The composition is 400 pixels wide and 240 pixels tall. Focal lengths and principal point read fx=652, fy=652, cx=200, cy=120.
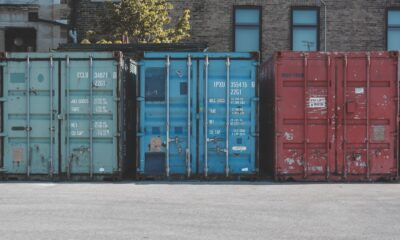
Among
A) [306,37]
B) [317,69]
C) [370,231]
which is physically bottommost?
[370,231]

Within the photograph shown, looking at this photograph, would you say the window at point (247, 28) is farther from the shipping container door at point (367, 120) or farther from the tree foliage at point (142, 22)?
the shipping container door at point (367, 120)

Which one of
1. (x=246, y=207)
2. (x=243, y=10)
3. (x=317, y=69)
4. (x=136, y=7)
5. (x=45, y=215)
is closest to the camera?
(x=45, y=215)

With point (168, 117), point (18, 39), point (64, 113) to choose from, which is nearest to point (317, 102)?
point (168, 117)

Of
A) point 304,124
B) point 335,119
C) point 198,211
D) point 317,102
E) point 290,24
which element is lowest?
point 198,211

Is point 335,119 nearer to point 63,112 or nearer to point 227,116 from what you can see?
point 227,116

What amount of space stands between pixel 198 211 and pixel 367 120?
5.77 m

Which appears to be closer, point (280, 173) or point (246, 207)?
point (246, 207)

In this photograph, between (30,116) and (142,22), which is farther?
(142,22)

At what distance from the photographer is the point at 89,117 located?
46.0 feet

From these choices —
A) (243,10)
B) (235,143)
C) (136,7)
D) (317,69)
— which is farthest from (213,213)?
(243,10)

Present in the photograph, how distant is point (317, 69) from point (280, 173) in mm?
2359

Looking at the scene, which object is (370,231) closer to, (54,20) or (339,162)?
(339,162)

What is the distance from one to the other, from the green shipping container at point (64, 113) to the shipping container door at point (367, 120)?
4.81 meters

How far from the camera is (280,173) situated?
45.9 feet
